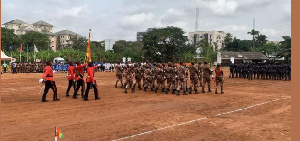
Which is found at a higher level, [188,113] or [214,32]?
[214,32]

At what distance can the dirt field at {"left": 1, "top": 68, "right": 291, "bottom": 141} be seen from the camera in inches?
306

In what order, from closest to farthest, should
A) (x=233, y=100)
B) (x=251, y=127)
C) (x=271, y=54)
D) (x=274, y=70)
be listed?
(x=251, y=127) → (x=233, y=100) → (x=274, y=70) → (x=271, y=54)

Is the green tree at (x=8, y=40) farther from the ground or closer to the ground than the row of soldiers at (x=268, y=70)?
farther from the ground

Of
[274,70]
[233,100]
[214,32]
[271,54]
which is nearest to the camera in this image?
[233,100]

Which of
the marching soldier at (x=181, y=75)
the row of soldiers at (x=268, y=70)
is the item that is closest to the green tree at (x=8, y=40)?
the row of soldiers at (x=268, y=70)

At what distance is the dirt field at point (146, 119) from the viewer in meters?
7.78

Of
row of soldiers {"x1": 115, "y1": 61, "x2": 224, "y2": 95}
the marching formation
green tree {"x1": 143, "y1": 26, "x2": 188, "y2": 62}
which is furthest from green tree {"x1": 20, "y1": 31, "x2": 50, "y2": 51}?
the marching formation

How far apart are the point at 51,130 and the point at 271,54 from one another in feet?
→ 291

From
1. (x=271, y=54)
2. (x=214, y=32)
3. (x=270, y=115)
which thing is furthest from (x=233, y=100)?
(x=214, y=32)

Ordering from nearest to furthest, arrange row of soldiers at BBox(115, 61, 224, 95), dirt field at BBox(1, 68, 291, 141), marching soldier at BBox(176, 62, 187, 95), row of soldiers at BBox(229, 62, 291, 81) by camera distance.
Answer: dirt field at BBox(1, 68, 291, 141) → marching soldier at BBox(176, 62, 187, 95) → row of soldiers at BBox(115, 61, 224, 95) → row of soldiers at BBox(229, 62, 291, 81)

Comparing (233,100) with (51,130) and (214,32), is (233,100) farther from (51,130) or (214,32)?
(214,32)

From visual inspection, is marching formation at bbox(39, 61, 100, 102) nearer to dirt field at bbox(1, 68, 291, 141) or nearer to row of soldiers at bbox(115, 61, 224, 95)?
dirt field at bbox(1, 68, 291, 141)

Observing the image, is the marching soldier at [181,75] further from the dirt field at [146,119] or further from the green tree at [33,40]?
the green tree at [33,40]

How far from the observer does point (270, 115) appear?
10.7m
